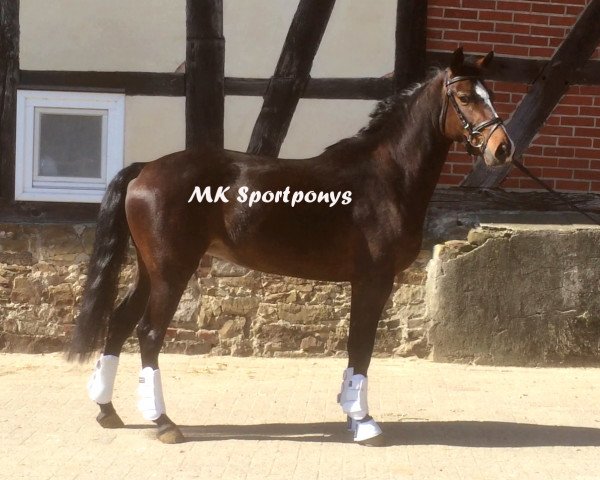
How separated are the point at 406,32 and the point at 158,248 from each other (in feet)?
9.68

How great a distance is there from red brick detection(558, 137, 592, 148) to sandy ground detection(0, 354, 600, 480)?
1.66 meters

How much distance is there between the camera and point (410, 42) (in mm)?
7141

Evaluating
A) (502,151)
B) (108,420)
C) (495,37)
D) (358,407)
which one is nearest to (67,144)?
(108,420)

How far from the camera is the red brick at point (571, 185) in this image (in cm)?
742

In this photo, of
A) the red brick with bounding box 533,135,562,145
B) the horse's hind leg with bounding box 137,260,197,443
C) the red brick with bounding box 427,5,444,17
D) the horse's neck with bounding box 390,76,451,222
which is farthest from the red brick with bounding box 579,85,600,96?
the horse's hind leg with bounding box 137,260,197,443

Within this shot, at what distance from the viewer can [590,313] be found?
7230 millimetres

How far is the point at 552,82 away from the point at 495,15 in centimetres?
65

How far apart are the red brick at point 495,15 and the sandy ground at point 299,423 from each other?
256cm

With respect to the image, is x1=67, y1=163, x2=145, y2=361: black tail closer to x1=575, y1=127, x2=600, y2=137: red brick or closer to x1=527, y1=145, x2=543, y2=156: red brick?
x1=527, y1=145, x2=543, y2=156: red brick

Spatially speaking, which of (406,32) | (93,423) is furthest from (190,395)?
(406,32)

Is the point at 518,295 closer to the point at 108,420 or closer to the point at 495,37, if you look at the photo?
the point at 495,37

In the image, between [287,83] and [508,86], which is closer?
[287,83]

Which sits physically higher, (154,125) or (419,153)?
(154,125)

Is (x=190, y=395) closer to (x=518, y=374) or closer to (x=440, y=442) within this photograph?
(x=440, y=442)
